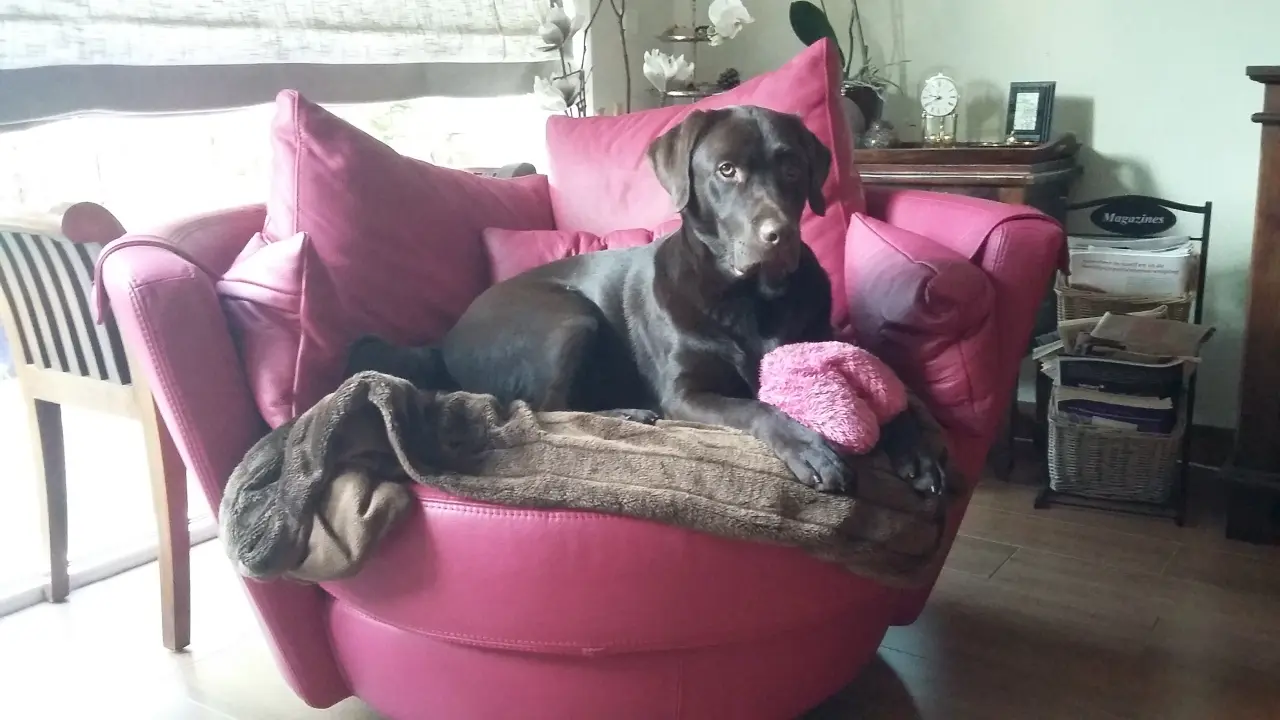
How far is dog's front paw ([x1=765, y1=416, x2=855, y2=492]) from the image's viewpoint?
1.26m

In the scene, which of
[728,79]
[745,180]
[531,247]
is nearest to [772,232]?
[745,180]

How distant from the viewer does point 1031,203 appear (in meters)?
2.42

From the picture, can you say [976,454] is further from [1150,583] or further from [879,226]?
[1150,583]

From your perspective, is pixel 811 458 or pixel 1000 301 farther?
pixel 1000 301

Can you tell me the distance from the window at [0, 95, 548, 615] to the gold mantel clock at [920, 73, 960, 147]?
1491 millimetres

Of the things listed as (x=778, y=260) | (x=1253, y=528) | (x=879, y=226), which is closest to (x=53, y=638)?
(x=778, y=260)

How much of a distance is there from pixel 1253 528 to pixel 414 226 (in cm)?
189

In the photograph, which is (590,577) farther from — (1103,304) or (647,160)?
(1103,304)

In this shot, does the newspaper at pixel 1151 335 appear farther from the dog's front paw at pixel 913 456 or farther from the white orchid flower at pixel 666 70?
the white orchid flower at pixel 666 70

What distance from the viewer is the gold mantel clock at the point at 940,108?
270 cm

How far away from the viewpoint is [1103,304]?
7.88 ft

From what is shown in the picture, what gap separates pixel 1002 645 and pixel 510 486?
3.36 feet

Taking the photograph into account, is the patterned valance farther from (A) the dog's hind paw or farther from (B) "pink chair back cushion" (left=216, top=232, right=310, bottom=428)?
(A) the dog's hind paw

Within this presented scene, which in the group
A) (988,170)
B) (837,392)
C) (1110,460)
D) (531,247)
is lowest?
(1110,460)
